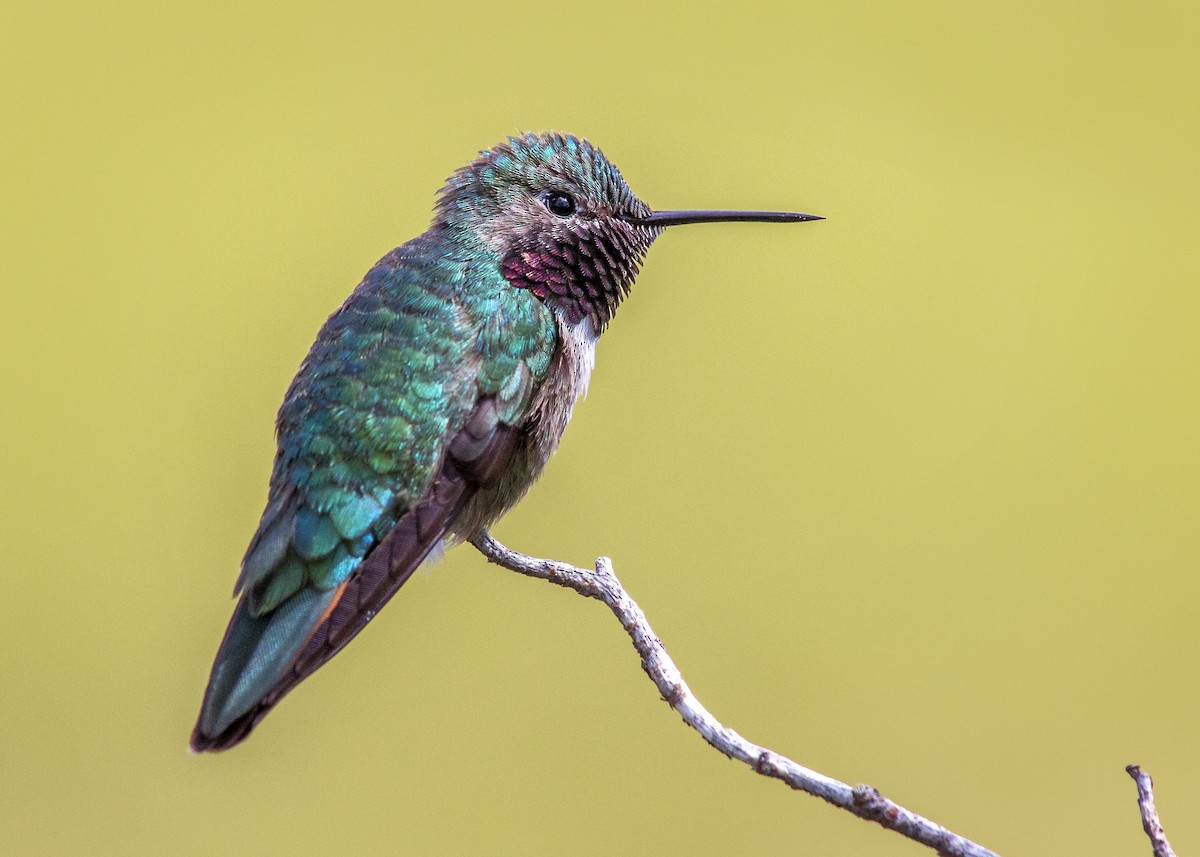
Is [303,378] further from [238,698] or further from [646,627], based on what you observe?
[646,627]

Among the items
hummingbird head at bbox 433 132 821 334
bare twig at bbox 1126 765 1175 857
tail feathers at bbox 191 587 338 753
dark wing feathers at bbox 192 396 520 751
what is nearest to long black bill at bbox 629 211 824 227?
hummingbird head at bbox 433 132 821 334

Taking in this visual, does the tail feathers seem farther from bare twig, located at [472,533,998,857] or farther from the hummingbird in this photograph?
bare twig, located at [472,533,998,857]

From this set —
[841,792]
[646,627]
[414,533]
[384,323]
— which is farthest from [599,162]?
[841,792]

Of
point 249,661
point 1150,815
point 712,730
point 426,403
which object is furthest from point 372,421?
point 1150,815

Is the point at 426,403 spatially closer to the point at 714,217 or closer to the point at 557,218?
the point at 557,218

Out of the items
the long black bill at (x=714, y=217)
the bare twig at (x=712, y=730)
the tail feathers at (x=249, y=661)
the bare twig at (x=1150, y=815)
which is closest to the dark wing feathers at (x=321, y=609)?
the tail feathers at (x=249, y=661)

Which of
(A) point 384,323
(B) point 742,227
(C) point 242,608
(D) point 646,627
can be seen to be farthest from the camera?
(B) point 742,227
